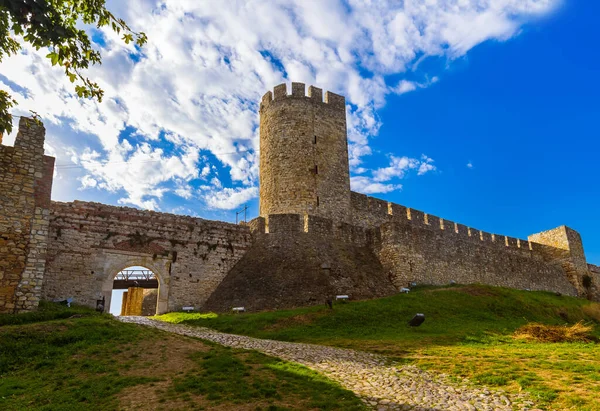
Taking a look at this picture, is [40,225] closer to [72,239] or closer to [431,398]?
[72,239]

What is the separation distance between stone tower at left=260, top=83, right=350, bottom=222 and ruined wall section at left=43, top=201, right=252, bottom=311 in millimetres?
4996

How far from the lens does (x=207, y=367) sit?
33.9 feet

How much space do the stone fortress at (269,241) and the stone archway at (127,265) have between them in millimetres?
47

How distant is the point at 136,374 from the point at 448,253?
25.1 meters

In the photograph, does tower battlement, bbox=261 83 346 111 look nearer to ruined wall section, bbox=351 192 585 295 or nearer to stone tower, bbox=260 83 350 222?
stone tower, bbox=260 83 350 222

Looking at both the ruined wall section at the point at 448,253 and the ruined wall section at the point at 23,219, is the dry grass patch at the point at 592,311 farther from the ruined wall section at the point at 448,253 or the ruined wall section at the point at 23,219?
the ruined wall section at the point at 23,219

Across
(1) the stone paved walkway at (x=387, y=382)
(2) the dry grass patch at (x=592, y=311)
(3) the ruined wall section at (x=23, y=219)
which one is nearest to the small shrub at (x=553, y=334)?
(1) the stone paved walkway at (x=387, y=382)

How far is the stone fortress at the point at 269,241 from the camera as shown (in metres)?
15.7

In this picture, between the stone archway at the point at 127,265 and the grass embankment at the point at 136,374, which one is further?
the stone archway at the point at 127,265

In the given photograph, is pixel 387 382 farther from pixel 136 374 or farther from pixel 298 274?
pixel 298 274

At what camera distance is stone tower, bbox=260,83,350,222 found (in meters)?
28.6

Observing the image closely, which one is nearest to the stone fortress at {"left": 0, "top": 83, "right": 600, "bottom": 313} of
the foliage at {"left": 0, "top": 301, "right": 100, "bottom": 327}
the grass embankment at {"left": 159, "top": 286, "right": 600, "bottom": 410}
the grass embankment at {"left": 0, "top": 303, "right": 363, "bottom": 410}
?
the foliage at {"left": 0, "top": 301, "right": 100, "bottom": 327}

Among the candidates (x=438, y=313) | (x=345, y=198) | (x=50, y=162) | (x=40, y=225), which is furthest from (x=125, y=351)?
(x=345, y=198)

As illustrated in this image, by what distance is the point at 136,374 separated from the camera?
9867 mm
